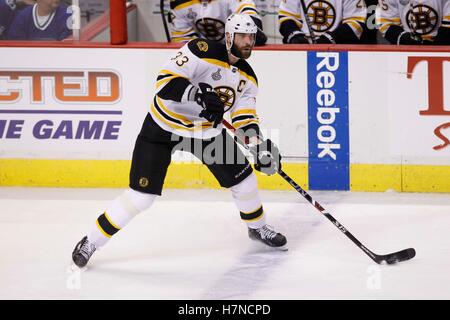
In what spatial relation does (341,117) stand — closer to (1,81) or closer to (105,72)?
(105,72)

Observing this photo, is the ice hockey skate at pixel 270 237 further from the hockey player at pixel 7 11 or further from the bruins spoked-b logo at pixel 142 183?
the hockey player at pixel 7 11

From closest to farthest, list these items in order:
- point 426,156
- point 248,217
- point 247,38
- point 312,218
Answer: point 247,38 → point 248,217 → point 312,218 → point 426,156

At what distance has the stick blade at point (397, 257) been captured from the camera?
4.75 m

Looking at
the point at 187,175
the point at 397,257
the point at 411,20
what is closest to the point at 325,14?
the point at 411,20

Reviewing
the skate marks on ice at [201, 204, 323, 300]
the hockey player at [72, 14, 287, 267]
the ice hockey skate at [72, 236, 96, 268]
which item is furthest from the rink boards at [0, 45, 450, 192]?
the ice hockey skate at [72, 236, 96, 268]

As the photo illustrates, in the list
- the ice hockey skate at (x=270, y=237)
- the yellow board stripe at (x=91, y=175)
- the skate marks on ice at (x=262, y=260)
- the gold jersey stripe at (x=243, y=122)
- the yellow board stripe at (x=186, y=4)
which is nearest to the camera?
the skate marks on ice at (x=262, y=260)

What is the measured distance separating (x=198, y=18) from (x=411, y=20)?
123cm

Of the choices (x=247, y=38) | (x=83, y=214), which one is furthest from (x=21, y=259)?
(x=247, y=38)

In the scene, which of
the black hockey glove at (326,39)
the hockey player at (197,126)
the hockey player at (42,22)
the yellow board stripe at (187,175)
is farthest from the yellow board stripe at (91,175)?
the hockey player at (197,126)

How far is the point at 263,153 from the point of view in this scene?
15.8 feet

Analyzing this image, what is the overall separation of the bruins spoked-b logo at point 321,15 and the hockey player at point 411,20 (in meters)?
0.28

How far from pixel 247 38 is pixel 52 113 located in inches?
77.3

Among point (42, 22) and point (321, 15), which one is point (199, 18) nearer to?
point (321, 15)

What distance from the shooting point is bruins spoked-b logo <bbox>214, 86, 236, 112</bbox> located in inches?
188
